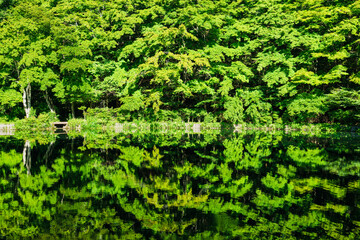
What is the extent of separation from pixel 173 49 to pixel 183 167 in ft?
69.0

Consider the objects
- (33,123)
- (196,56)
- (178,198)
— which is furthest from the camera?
(196,56)

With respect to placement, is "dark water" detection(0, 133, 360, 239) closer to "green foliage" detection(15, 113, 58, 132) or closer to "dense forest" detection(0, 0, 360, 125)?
"green foliage" detection(15, 113, 58, 132)

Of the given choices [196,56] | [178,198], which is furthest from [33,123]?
[178,198]

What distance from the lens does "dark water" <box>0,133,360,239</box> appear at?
→ 4559mm

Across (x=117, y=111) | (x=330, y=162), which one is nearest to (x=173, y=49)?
(x=117, y=111)

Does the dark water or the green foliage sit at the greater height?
the green foliage

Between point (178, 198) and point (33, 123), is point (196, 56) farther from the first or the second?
point (178, 198)

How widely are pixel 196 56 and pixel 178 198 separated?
2106 centimetres

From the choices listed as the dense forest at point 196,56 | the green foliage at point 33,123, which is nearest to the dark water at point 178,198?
the green foliage at point 33,123

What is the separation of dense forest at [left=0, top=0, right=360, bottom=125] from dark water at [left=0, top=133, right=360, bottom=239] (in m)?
16.1

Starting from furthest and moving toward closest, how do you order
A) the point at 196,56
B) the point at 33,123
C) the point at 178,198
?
the point at 196,56 → the point at 33,123 → the point at 178,198

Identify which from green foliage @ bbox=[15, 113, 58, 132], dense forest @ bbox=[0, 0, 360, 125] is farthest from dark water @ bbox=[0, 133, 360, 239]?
dense forest @ bbox=[0, 0, 360, 125]

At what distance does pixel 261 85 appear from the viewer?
1147 inches

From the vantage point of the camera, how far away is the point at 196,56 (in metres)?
25.9
